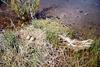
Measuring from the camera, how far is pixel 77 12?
188 inches

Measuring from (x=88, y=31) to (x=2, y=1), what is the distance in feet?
5.70

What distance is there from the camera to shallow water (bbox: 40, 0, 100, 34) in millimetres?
4464

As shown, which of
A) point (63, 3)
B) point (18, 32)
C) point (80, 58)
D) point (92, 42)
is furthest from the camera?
point (63, 3)

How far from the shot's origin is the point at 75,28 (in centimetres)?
432

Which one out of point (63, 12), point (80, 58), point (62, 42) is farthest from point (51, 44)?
point (63, 12)

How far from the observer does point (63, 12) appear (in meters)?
4.79

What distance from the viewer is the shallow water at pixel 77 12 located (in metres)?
4.46

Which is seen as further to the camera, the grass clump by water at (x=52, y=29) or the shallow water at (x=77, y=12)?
the shallow water at (x=77, y=12)

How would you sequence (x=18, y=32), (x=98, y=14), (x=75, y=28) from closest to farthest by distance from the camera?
1. (x=18, y=32)
2. (x=75, y=28)
3. (x=98, y=14)

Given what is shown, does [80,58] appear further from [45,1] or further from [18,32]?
[45,1]

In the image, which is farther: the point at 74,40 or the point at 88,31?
the point at 88,31

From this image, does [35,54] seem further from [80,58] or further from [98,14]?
[98,14]

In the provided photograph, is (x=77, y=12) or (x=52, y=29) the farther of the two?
(x=77, y=12)

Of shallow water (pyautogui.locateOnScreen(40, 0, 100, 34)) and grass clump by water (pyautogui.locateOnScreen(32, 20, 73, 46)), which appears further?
shallow water (pyautogui.locateOnScreen(40, 0, 100, 34))
